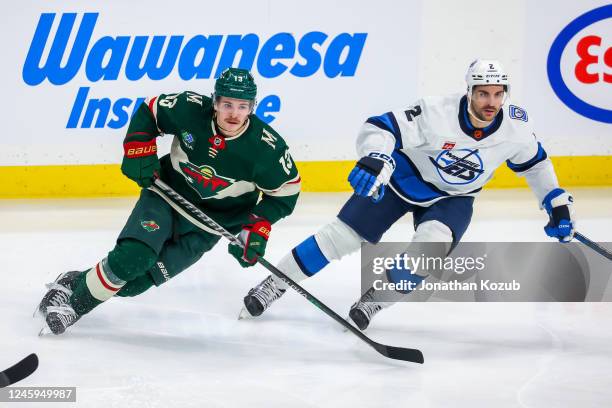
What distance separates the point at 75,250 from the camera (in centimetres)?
446

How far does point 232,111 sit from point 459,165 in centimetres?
94

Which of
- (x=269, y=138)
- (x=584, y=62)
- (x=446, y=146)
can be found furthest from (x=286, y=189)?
(x=584, y=62)

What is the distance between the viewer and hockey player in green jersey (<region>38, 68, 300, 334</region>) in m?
3.05

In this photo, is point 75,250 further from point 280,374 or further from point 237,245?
point 280,374

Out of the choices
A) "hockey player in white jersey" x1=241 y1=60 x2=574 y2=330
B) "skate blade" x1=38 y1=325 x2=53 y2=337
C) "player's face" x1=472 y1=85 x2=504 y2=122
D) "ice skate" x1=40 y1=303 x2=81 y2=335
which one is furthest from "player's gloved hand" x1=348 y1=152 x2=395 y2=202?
"skate blade" x1=38 y1=325 x2=53 y2=337

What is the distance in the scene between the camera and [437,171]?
335 centimetres

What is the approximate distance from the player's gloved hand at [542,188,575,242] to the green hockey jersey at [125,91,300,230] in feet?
3.48

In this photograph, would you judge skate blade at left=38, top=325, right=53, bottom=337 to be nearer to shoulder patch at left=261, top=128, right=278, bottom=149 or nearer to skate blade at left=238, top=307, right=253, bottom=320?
skate blade at left=238, top=307, right=253, bottom=320

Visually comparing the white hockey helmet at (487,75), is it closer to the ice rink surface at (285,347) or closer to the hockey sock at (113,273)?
the ice rink surface at (285,347)

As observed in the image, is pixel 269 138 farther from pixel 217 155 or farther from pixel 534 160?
pixel 534 160

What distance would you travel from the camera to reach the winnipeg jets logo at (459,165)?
3307 millimetres

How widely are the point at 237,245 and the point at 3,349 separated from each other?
909 millimetres

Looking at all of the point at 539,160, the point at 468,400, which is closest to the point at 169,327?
the point at 468,400

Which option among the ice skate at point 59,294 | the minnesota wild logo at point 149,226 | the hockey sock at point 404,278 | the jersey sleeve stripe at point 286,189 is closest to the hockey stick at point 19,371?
the ice skate at point 59,294
